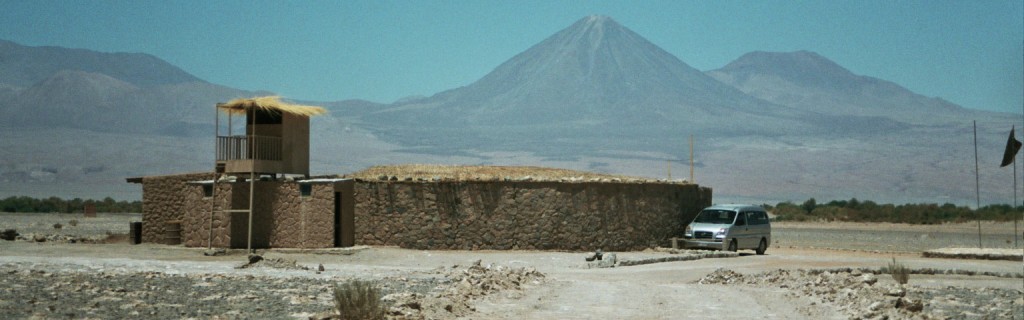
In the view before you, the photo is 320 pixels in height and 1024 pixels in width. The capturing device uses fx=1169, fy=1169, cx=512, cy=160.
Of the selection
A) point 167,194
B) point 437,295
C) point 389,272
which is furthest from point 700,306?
point 167,194

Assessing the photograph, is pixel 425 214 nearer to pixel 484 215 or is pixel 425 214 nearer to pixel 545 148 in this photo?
pixel 484 215

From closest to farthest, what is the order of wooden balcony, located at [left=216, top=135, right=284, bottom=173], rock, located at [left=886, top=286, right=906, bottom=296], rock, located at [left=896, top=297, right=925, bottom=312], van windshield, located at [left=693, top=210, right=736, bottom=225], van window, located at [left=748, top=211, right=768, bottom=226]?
1. rock, located at [left=896, top=297, right=925, bottom=312]
2. rock, located at [left=886, top=286, right=906, bottom=296]
3. wooden balcony, located at [left=216, top=135, right=284, bottom=173]
4. van windshield, located at [left=693, top=210, right=736, bottom=225]
5. van window, located at [left=748, top=211, right=768, bottom=226]

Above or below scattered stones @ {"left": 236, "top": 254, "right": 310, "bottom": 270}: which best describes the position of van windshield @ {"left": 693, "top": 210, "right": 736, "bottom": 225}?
above

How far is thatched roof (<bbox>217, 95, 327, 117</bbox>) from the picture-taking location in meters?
30.0

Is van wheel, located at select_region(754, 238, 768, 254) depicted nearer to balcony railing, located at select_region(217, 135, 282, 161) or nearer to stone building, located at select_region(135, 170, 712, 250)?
stone building, located at select_region(135, 170, 712, 250)

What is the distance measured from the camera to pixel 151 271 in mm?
23375

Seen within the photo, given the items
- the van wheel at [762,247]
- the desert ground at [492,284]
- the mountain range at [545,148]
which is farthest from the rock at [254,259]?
the mountain range at [545,148]

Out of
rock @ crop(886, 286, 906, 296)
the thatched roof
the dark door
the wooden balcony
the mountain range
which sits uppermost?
the mountain range

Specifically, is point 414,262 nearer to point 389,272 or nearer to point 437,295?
point 389,272

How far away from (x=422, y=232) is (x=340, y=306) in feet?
49.0

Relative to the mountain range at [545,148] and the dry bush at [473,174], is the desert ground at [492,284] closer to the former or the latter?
the dry bush at [473,174]

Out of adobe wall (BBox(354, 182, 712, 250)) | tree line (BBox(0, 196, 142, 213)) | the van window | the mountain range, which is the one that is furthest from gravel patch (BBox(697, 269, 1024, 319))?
the mountain range

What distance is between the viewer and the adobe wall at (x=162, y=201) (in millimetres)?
32500

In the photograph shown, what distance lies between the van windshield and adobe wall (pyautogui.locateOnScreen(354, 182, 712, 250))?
317cm
